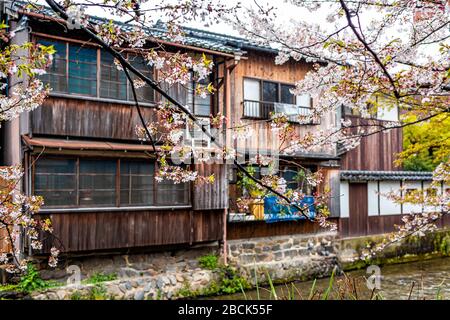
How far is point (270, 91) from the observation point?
52.0 ft

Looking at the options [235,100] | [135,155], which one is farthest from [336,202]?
[135,155]

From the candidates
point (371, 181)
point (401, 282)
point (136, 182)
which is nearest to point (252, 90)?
point (136, 182)

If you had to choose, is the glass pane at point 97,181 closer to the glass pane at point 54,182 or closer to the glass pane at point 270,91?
the glass pane at point 54,182

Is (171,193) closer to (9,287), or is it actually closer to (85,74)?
(85,74)

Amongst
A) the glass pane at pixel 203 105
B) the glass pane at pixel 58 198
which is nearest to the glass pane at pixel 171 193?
the glass pane at pixel 58 198

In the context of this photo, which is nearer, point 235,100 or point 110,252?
point 110,252

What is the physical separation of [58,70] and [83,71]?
0.64 meters

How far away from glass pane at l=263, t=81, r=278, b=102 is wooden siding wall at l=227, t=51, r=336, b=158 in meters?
0.17

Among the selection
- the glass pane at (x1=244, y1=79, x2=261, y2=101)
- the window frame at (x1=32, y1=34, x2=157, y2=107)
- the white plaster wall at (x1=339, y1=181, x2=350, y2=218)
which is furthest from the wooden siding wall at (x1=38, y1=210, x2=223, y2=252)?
the white plaster wall at (x1=339, y1=181, x2=350, y2=218)

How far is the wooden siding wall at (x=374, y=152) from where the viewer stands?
1886 centimetres

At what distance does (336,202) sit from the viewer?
668 inches
